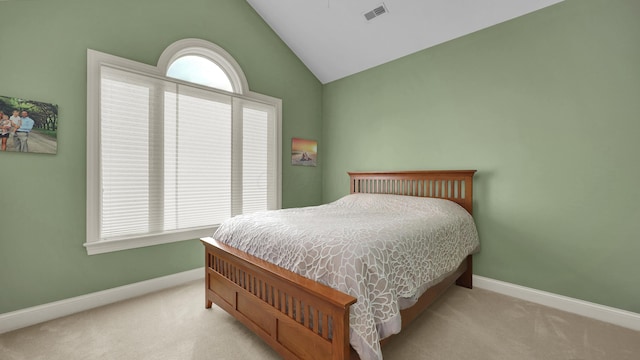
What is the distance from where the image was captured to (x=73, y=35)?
7.38ft

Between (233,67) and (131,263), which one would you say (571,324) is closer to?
(131,263)

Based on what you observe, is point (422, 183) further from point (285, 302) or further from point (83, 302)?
point (83, 302)

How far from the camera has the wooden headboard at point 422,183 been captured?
283cm

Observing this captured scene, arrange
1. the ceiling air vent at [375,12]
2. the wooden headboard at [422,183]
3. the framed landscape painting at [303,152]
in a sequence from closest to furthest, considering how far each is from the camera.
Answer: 1. the wooden headboard at [422,183]
2. the ceiling air vent at [375,12]
3. the framed landscape painting at [303,152]

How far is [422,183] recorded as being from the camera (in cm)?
318

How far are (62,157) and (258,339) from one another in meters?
2.23

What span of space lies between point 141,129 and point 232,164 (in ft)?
3.41

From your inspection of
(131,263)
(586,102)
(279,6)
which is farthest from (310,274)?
(279,6)

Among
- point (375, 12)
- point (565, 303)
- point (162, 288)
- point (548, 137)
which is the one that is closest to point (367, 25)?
point (375, 12)

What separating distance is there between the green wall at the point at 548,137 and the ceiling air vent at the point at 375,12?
684mm

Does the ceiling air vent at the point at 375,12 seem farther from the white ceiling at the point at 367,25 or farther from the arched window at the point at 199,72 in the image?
the arched window at the point at 199,72

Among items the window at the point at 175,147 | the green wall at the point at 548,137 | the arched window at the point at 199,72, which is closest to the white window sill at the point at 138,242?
the window at the point at 175,147

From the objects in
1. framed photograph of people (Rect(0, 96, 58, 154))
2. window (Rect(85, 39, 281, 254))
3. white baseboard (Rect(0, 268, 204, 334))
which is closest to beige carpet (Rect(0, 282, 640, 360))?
white baseboard (Rect(0, 268, 204, 334))

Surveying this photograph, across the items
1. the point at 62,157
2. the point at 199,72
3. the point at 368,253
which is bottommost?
the point at 368,253
